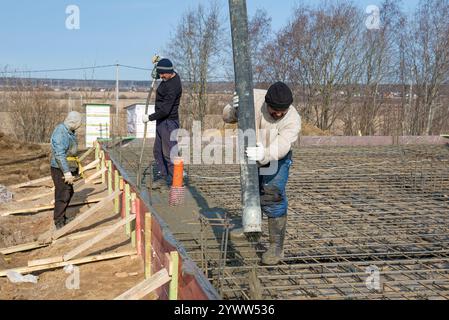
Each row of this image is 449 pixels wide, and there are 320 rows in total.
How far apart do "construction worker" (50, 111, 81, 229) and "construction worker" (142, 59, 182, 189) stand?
1.00 meters

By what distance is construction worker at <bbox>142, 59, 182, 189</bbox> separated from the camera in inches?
242

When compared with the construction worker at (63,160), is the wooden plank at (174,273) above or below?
below

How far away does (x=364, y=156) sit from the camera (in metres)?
10.8

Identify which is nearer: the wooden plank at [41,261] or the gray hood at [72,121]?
the wooden plank at [41,261]

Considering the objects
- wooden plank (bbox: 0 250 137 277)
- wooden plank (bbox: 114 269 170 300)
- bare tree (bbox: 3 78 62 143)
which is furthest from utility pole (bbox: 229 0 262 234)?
bare tree (bbox: 3 78 62 143)

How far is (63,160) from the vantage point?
6.10 meters

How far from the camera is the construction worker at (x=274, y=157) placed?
12.0ft

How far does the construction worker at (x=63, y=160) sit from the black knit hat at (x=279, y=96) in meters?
3.48

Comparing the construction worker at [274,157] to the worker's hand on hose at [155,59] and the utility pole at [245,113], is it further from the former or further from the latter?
the worker's hand on hose at [155,59]

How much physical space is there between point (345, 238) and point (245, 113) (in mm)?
1716

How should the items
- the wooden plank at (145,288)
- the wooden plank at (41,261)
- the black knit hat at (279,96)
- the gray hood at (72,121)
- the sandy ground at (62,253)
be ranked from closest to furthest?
1. the wooden plank at (145,288)
2. the black knit hat at (279,96)
3. the sandy ground at (62,253)
4. the wooden plank at (41,261)
5. the gray hood at (72,121)

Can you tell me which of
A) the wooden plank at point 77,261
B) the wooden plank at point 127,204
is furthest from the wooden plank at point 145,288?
the wooden plank at point 127,204
